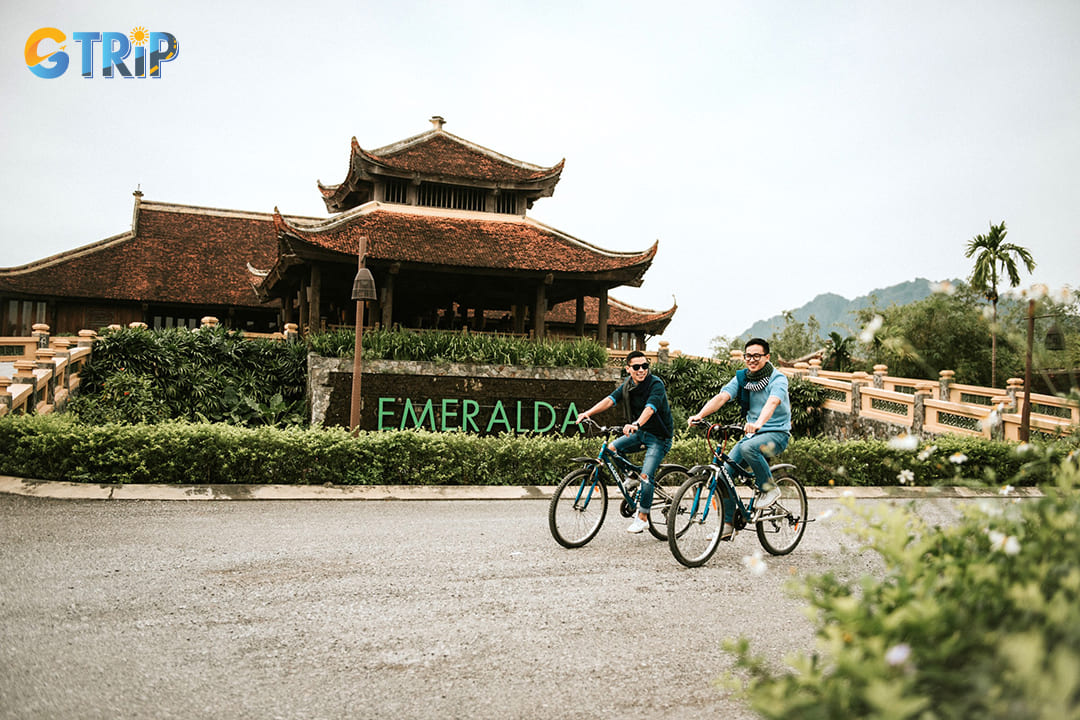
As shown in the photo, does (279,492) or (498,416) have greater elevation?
(498,416)

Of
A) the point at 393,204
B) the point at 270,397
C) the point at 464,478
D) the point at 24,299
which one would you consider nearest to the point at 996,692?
the point at 464,478

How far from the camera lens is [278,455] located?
35.1 ft

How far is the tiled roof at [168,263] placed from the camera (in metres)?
26.2

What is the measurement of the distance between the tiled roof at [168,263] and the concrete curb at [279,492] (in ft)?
60.3

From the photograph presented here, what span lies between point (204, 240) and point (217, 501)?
24016mm

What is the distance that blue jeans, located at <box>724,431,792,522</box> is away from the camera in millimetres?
6629

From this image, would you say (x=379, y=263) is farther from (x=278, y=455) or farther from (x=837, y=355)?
(x=837, y=355)

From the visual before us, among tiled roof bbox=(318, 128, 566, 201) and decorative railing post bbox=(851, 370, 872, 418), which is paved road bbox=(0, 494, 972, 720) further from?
tiled roof bbox=(318, 128, 566, 201)

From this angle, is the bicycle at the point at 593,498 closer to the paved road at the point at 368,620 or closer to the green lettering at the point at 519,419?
the paved road at the point at 368,620

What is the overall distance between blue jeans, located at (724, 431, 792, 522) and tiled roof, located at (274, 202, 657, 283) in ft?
44.2

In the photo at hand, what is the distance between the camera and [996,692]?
149 centimetres

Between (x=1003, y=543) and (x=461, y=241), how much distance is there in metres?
19.4

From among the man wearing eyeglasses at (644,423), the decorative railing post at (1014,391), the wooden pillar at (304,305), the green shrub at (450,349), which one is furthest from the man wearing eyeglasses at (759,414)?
the wooden pillar at (304,305)

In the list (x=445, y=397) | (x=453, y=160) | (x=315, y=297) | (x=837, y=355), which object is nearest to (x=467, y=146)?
(x=453, y=160)
